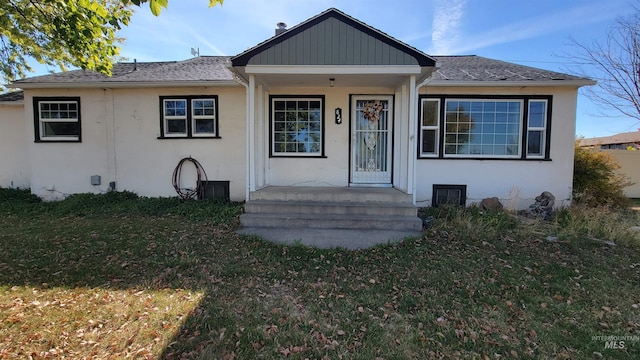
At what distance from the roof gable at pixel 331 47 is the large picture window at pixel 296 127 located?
185 cm

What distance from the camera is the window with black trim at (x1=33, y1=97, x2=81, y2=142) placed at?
7.91 m

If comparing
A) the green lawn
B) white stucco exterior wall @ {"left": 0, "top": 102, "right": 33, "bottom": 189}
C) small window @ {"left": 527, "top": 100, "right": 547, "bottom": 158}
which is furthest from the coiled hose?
small window @ {"left": 527, "top": 100, "right": 547, "bottom": 158}

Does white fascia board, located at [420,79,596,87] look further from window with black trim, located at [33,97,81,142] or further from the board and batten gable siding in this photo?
window with black trim, located at [33,97,81,142]

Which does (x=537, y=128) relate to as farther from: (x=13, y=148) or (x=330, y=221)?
(x=13, y=148)

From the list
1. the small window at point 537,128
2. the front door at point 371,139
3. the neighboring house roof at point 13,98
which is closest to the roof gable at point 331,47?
the front door at point 371,139

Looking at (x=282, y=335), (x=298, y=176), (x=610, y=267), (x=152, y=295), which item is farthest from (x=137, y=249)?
(x=610, y=267)

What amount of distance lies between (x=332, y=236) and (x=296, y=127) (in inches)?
137

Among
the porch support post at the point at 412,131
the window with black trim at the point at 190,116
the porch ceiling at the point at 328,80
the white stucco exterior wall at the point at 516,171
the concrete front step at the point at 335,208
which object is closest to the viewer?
the concrete front step at the point at 335,208

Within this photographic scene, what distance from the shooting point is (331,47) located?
18.8ft

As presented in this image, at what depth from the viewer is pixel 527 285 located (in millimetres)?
3744

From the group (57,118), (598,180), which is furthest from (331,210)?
(57,118)

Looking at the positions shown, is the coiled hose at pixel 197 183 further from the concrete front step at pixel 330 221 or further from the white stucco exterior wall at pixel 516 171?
the white stucco exterior wall at pixel 516 171

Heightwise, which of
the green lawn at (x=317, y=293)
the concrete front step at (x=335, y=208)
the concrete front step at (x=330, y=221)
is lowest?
the green lawn at (x=317, y=293)

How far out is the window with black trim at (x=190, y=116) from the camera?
7738 mm
